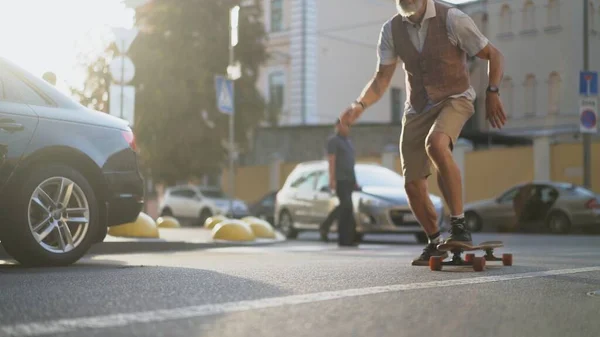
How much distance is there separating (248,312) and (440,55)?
131 inches

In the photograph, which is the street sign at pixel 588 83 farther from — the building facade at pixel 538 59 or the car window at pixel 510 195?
the building facade at pixel 538 59

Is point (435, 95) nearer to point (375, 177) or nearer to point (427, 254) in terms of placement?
point (427, 254)

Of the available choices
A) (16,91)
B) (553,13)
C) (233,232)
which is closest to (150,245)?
(233,232)

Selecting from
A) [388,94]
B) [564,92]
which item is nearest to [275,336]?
[564,92]

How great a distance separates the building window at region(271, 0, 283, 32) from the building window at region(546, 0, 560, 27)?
14.4 meters

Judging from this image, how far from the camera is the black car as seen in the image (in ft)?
23.3

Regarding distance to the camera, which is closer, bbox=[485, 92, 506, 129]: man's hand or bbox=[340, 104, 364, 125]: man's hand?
bbox=[485, 92, 506, 129]: man's hand

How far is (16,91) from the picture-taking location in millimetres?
7422

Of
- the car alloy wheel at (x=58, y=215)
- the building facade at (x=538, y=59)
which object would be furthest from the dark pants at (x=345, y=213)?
the building facade at (x=538, y=59)

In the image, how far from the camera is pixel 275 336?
138 inches

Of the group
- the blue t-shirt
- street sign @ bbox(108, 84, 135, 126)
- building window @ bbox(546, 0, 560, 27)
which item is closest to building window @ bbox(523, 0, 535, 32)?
building window @ bbox(546, 0, 560, 27)

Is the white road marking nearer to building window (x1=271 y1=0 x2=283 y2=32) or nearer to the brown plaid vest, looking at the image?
the brown plaid vest

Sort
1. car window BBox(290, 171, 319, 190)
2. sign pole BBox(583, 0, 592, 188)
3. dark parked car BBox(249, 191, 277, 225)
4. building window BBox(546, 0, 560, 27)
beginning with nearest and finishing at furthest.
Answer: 1. car window BBox(290, 171, 319, 190)
2. sign pole BBox(583, 0, 592, 188)
3. dark parked car BBox(249, 191, 277, 225)
4. building window BBox(546, 0, 560, 27)

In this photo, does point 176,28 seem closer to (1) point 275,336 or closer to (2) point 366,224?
(2) point 366,224
